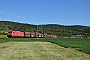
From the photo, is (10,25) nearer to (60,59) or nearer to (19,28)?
(19,28)

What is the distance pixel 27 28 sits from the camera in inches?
7421

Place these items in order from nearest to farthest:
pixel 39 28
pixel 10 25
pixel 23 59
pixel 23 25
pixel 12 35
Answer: pixel 23 59 < pixel 12 35 < pixel 39 28 < pixel 10 25 < pixel 23 25

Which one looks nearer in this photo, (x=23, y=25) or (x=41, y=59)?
(x=41, y=59)

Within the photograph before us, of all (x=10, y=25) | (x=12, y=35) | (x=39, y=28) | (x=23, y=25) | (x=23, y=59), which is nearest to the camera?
(x=23, y=59)

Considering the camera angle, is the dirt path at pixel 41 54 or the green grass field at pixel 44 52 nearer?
the dirt path at pixel 41 54

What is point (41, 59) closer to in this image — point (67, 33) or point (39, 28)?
point (39, 28)

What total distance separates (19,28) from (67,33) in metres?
41.2

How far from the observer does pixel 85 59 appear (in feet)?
49.5

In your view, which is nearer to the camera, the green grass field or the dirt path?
the dirt path

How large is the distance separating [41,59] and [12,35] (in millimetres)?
101334

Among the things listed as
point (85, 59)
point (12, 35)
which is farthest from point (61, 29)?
point (85, 59)

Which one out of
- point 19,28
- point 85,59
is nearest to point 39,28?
point 19,28

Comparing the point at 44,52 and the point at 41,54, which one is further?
A: the point at 44,52

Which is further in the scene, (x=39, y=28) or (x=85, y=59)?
(x=39, y=28)
